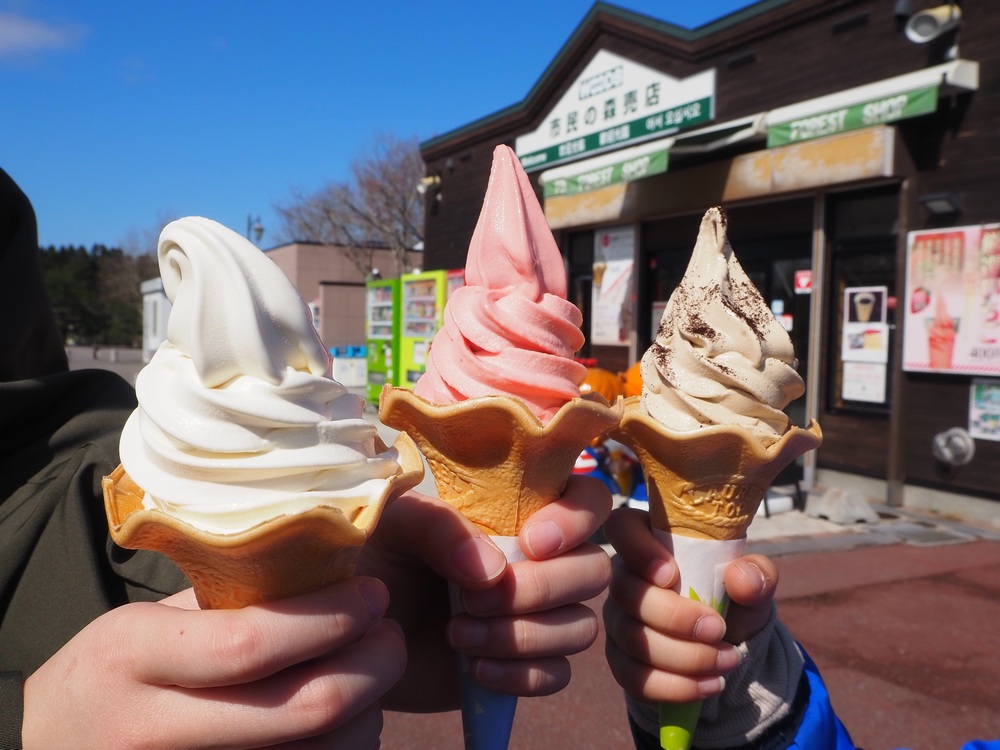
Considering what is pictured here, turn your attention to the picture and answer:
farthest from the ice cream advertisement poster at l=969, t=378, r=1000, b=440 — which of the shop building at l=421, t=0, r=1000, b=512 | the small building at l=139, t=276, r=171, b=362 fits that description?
the small building at l=139, t=276, r=171, b=362

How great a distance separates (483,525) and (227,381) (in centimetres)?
71

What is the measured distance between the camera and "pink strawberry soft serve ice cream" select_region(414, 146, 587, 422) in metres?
1.78

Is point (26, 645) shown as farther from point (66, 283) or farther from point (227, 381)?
point (66, 283)

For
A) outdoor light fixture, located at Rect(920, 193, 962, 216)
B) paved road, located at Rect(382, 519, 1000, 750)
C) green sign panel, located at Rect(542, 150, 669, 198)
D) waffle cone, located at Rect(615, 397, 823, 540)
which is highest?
green sign panel, located at Rect(542, 150, 669, 198)

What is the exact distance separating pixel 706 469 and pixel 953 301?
6833 mm

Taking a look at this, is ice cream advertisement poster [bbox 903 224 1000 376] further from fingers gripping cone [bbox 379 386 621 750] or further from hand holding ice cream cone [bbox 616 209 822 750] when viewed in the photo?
fingers gripping cone [bbox 379 386 621 750]

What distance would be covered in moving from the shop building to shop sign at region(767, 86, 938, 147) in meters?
0.02

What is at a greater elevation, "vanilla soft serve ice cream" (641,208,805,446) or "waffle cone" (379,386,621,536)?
"vanilla soft serve ice cream" (641,208,805,446)

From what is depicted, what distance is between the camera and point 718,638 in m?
1.67

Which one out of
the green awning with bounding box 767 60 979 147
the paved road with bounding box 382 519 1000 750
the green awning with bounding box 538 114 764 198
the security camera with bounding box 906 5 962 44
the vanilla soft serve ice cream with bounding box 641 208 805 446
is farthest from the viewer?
the green awning with bounding box 538 114 764 198

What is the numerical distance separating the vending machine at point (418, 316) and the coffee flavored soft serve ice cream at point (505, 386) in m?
11.5

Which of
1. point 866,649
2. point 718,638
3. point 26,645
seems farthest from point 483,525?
point 866,649

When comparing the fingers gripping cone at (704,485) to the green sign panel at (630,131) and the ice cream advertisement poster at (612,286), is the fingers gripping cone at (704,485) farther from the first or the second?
the ice cream advertisement poster at (612,286)

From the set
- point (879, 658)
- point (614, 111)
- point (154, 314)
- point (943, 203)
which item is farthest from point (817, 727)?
point (154, 314)
